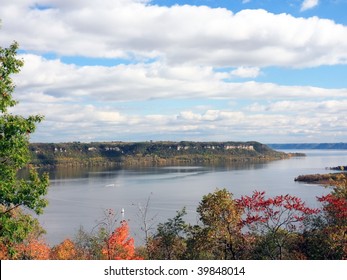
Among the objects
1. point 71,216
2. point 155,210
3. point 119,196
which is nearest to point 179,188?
point 119,196

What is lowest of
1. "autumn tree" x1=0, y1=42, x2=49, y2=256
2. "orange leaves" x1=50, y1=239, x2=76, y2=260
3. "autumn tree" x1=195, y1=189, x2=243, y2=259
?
"orange leaves" x1=50, y1=239, x2=76, y2=260

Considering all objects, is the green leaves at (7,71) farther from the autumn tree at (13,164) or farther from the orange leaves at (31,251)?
the orange leaves at (31,251)

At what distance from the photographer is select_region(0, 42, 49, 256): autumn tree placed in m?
10.9

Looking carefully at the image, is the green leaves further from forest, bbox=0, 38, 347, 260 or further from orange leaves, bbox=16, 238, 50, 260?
orange leaves, bbox=16, 238, 50, 260

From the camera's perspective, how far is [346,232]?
65.6 feet

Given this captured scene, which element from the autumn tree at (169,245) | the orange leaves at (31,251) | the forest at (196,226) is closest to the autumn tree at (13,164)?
the forest at (196,226)

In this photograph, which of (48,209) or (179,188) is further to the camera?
(179,188)

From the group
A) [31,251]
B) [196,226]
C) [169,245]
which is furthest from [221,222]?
[31,251]

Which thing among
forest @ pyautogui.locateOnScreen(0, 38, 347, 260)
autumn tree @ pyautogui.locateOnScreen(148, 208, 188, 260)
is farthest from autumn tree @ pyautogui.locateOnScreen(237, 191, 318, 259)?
autumn tree @ pyautogui.locateOnScreen(148, 208, 188, 260)

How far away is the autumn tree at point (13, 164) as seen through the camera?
10852 millimetres

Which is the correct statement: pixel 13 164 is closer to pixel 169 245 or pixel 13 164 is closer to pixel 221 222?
pixel 221 222

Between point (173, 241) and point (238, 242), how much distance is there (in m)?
7.04

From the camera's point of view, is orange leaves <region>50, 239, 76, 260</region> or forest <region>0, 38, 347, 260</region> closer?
forest <region>0, 38, 347, 260</region>

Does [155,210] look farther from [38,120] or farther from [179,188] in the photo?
[38,120]
